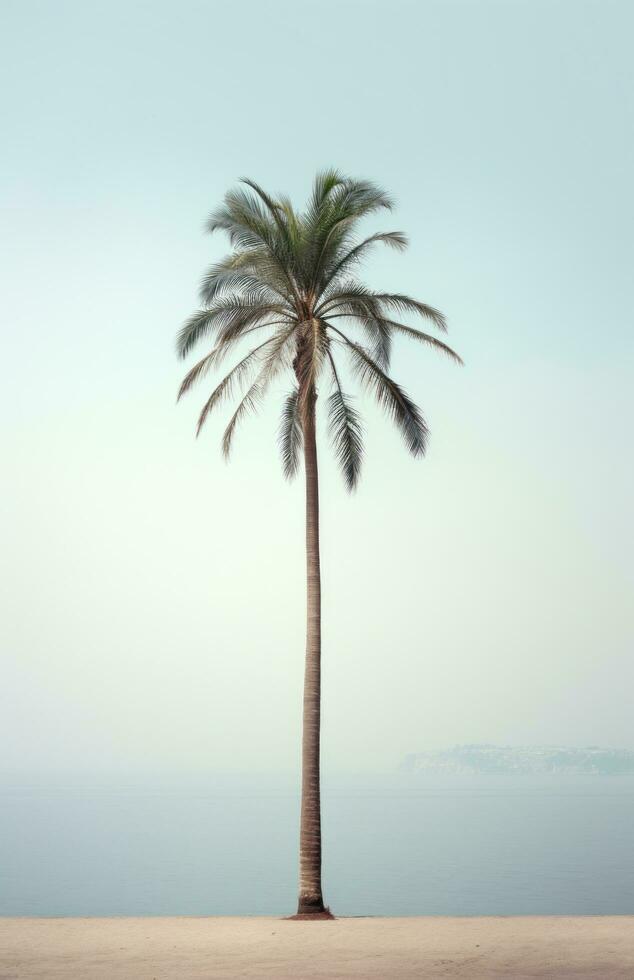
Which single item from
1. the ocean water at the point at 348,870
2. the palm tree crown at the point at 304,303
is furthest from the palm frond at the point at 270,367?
the ocean water at the point at 348,870

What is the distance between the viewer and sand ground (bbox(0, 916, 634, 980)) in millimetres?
13359

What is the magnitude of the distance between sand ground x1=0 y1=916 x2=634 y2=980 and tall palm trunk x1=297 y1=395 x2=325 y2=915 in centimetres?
146

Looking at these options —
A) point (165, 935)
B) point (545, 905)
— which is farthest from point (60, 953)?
point (545, 905)

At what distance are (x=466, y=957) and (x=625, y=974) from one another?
→ 225 centimetres

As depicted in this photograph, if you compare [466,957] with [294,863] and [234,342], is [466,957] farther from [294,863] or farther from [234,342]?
[294,863]

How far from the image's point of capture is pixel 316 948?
15.2 meters

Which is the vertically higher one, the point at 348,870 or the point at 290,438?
the point at 290,438

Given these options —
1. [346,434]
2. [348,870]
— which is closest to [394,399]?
[346,434]

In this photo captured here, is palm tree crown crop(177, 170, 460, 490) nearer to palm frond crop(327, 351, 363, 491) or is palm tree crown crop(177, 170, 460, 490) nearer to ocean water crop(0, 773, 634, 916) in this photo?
palm frond crop(327, 351, 363, 491)

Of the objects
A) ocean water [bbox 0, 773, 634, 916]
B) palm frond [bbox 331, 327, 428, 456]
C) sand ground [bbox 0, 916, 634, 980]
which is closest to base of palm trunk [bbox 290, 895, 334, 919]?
sand ground [bbox 0, 916, 634, 980]

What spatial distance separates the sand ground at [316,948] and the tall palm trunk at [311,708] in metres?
1.46

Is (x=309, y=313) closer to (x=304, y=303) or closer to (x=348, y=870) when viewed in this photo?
(x=304, y=303)

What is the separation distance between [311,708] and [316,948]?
5.96 meters

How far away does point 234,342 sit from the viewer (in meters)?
22.6
